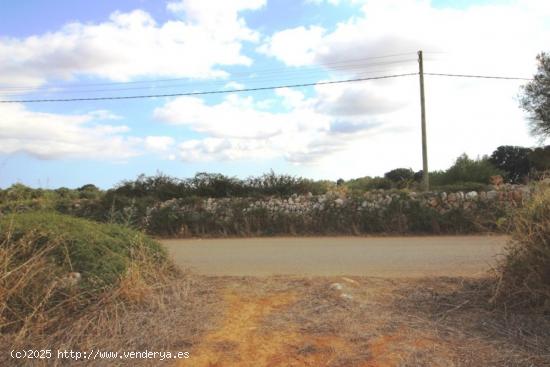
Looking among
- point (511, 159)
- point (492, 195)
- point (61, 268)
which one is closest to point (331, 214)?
point (492, 195)

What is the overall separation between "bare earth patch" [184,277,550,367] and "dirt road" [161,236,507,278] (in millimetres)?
1172

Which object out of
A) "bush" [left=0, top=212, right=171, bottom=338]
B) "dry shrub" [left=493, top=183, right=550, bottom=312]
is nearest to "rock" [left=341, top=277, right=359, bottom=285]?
"dry shrub" [left=493, top=183, right=550, bottom=312]

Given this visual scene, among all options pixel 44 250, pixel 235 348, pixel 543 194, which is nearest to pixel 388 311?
pixel 235 348

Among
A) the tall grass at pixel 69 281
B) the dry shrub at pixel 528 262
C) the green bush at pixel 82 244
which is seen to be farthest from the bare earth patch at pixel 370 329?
the green bush at pixel 82 244

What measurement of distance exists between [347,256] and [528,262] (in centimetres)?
442

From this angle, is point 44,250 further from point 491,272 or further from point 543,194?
point 543,194

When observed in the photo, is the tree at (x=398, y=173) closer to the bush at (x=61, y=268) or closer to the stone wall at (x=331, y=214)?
the stone wall at (x=331, y=214)

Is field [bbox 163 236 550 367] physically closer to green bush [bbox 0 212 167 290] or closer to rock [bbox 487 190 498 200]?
green bush [bbox 0 212 167 290]

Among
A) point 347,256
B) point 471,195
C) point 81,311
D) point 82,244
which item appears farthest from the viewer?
point 471,195

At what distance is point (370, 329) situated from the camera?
4840 millimetres

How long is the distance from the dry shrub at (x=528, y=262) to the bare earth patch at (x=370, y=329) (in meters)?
0.23

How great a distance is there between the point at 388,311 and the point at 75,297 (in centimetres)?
316

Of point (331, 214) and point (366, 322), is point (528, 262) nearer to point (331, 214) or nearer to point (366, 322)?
point (366, 322)

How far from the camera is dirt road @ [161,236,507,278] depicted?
25.8ft
